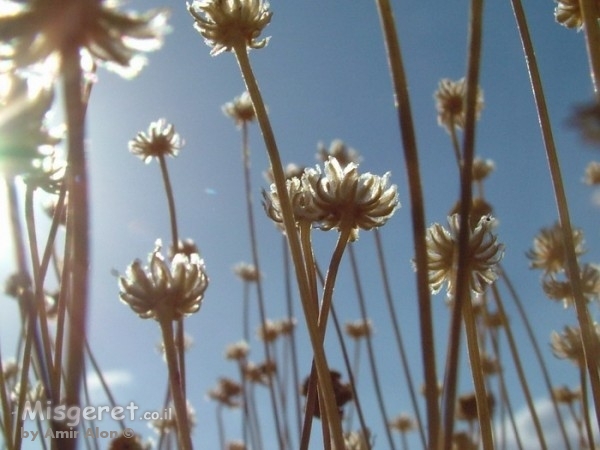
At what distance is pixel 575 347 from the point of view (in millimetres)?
2682

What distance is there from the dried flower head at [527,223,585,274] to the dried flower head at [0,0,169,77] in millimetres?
2514

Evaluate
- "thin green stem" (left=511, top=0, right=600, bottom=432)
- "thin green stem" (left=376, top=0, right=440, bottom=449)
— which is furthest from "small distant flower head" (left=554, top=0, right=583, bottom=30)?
"thin green stem" (left=376, top=0, right=440, bottom=449)

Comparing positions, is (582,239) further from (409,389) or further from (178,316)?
(178,316)

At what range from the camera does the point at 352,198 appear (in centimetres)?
160

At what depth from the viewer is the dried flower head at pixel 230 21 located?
5.56 ft

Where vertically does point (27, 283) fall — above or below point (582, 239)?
below

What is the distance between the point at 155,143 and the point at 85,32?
6.93 ft

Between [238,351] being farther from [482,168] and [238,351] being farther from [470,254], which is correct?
[470,254]

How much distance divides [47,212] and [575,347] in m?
2.23

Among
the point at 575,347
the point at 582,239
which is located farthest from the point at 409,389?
the point at 582,239

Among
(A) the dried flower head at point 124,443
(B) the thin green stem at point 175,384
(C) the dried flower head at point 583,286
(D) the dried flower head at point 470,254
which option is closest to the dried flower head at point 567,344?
(C) the dried flower head at point 583,286

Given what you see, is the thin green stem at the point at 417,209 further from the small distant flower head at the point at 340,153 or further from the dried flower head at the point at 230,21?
the small distant flower head at the point at 340,153

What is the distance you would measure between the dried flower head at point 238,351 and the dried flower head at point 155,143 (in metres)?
2.47

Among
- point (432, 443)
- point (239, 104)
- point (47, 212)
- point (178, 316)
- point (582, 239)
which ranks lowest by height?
point (432, 443)
